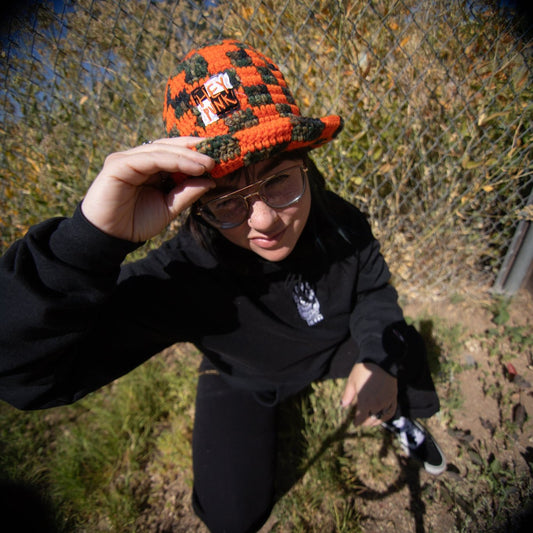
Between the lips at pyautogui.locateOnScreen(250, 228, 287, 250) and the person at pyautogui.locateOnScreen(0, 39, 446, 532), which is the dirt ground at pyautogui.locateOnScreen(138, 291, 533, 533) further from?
the lips at pyautogui.locateOnScreen(250, 228, 287, 250)

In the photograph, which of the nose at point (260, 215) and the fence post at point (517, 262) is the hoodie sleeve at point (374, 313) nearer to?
the nose at point (260, 215)

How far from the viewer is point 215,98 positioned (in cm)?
90

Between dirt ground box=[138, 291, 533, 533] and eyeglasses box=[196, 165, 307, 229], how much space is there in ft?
Answer: 5.41

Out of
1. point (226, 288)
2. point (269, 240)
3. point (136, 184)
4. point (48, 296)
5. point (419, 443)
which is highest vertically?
point (136, 184)

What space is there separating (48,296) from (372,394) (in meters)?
1.31

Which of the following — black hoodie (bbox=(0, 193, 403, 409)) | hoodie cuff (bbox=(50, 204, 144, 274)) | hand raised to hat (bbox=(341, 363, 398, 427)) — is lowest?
hand raised to hat (bbox=(341, 363, 398, 427))

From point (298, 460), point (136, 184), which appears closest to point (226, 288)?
point (136, 184)

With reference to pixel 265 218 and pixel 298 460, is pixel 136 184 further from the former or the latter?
pixel 298 460

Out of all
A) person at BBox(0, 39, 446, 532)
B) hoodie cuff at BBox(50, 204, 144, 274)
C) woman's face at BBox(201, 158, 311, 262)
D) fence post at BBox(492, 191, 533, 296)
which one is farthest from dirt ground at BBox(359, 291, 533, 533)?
hoodie cuff at BBox(50, 204, 144, 274)

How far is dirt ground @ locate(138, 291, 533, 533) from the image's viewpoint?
1565 mm

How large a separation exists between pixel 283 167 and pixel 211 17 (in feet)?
4.36

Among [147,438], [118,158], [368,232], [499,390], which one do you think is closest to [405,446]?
[499,390]

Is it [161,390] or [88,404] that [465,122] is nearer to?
[161,390]

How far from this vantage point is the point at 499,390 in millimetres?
2004
